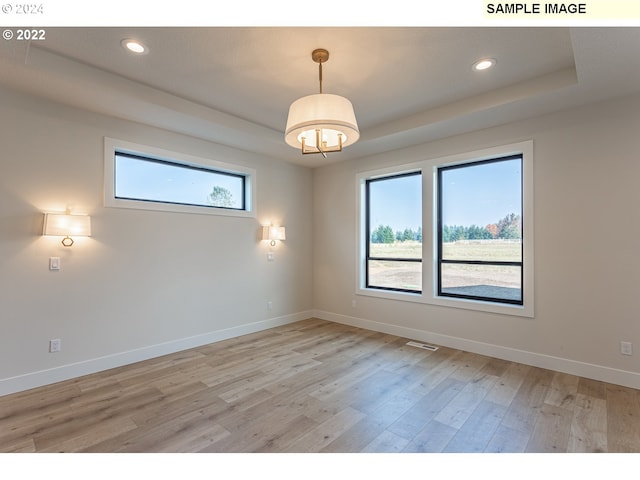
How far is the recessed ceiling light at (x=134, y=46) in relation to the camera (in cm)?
245

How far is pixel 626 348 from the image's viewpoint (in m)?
3.02

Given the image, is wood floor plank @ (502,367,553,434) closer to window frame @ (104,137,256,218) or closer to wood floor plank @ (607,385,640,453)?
wood floor plank @ (607,385,640,453)

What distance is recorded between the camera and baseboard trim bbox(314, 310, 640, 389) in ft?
10.0

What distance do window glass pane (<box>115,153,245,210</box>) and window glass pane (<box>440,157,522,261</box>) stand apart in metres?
3.04

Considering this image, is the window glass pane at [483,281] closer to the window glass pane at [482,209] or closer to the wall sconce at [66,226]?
the window glass pane at [482,209]

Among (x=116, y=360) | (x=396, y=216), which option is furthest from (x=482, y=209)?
(x=116, y=360)

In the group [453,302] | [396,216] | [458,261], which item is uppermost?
[396,216]

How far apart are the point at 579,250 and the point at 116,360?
5089 mm

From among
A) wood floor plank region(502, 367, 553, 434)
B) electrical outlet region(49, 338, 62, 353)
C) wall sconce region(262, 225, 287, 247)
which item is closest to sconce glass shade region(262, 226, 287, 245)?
wall sconce region(262, 225, 287, 247)

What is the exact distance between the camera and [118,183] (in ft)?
11.9

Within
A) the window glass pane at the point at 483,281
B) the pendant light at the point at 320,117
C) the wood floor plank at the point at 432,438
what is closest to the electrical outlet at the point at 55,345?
the pendant light at the point at 320,117

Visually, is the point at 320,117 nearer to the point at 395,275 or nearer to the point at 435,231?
the point at 435,231

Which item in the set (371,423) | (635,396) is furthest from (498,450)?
(635,396)
